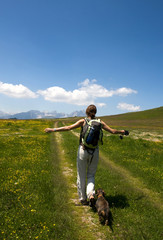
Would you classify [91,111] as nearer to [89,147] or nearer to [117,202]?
[89,147]

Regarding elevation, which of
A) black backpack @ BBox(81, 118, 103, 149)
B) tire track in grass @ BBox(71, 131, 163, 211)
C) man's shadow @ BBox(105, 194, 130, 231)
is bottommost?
tire track in grass @ BBox(71, 131, 163, 211)

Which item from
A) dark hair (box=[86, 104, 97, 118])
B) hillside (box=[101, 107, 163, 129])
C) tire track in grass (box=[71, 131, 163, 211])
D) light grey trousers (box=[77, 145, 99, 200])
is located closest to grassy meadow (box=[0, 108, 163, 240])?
tire track in grass (box=[71, 131, 163, 211])

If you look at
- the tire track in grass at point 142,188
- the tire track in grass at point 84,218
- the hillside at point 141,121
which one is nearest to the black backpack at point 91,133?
the tire track in grass at point 84,218

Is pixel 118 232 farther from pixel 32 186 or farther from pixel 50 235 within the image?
pixel 32 186

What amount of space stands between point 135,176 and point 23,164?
Answer: 7049mm

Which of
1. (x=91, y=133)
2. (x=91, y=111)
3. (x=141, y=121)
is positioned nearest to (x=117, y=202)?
(x=91, y=133)

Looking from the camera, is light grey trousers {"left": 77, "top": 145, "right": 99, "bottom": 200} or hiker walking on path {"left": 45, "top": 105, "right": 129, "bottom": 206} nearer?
hiker walking on path {"left": 45, "top": 105, "right": 129, "bottom": 206}

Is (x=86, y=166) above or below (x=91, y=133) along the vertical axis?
below

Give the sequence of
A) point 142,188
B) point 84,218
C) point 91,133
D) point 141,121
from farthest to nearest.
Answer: point 141,121 → point 142,188 → point 91,133 → point 84,218

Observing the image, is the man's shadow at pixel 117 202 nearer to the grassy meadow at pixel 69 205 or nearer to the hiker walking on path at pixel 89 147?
the grassy meadow at pixel 69 205

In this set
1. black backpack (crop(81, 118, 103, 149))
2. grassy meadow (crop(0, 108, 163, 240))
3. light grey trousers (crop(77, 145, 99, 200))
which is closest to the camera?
grassy meadow (crop(0, 108, 163, 240))

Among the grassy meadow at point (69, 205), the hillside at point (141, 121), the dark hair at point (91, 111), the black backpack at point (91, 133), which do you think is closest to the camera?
the grassy meadow at point (69, 205)

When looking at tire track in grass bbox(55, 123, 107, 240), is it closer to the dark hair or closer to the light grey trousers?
the light grey trousers

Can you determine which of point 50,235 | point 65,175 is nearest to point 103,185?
point 65,175
